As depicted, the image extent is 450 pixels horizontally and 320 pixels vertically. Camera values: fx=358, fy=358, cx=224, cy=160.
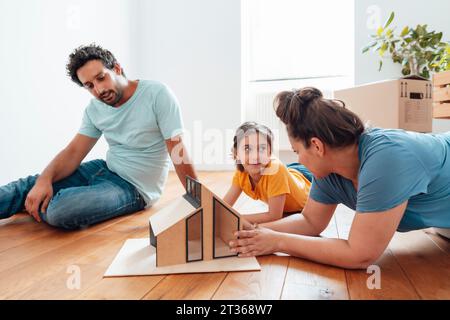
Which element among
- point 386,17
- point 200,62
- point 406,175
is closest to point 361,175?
point 406,175

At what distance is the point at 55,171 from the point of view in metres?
1.56

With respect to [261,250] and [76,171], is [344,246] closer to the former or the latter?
[261,250]

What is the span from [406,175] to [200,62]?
10.2ft

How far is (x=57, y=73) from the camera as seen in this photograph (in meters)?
2.36

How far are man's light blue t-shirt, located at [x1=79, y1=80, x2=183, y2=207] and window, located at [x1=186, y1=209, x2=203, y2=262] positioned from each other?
0.63 metres

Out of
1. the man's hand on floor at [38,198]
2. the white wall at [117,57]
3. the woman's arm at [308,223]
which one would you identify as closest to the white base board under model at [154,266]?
the woman's arm at [308,223]

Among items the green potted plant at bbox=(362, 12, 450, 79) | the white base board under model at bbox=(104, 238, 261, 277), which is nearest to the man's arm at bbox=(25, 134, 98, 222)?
the white base board under model at bbox=(104, 238, 261, 277)

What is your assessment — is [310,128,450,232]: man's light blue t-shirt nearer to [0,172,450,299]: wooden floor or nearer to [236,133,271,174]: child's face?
[0,172,450,299]: wooden floor

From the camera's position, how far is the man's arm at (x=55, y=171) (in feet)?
4.70

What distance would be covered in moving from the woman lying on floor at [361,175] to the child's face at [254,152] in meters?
0.39

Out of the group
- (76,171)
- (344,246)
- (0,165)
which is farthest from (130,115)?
(344,246)

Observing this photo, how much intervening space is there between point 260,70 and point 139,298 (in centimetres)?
329

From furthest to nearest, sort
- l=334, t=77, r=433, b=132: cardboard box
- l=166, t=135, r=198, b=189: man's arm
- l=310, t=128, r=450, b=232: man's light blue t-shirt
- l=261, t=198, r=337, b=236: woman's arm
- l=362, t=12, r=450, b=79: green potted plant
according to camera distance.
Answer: l=362, t=12, r=450, b=79: green potted plant < l=334, t=77, r=433, b=132: cardboard box < l=166, t=135, r=198, b=189: man's arm < l=261, t=198, r=337, b=236: woman's arm < l=310, t=128, r=450, b=232: man's light blue t-shirt

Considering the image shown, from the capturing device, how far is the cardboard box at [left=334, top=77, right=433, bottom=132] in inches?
77.8
